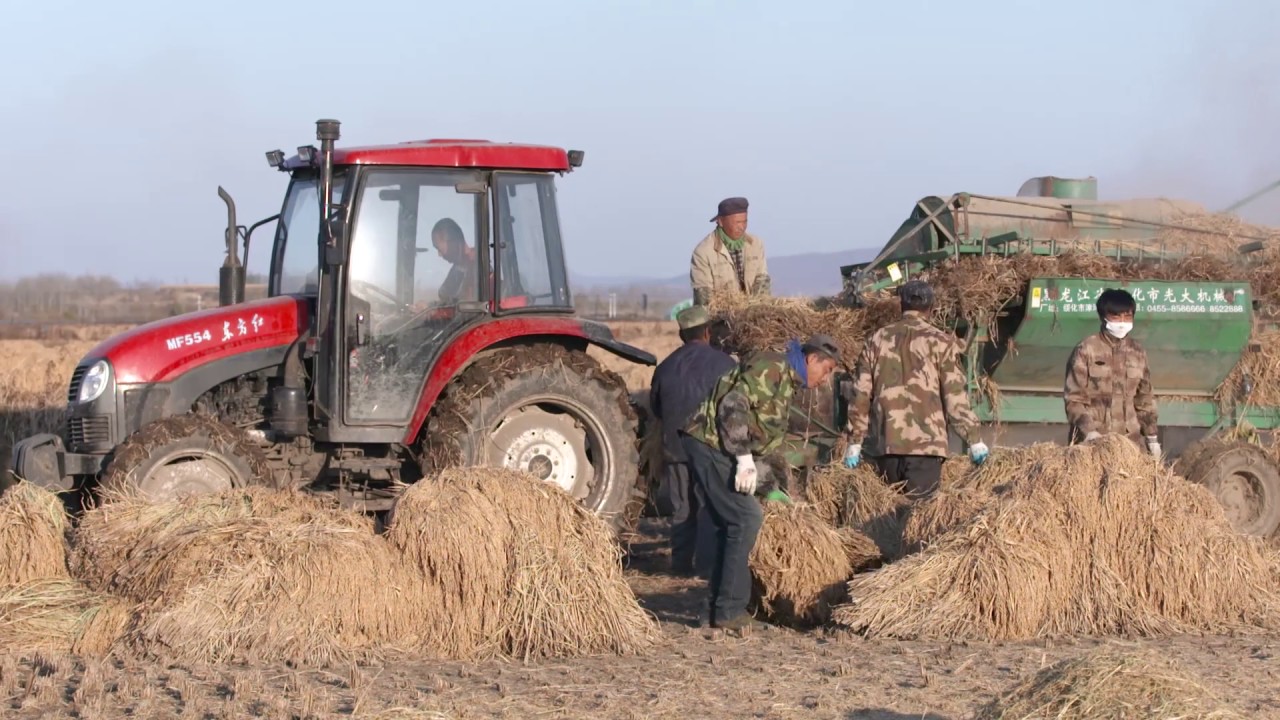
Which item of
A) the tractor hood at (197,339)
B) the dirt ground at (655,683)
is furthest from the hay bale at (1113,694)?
the tractor hood at (197,339)

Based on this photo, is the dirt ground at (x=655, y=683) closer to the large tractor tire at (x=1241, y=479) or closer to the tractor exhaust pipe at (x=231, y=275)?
the large tractor tire at (x=1241, y=479)

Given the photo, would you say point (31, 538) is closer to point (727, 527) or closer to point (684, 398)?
point (727, 527)

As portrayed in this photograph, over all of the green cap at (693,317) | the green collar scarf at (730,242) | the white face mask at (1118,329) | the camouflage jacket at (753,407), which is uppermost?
the green collar scarf at (730,242)

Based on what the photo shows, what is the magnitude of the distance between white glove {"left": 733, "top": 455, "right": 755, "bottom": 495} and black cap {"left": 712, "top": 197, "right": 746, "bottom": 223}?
145 inches

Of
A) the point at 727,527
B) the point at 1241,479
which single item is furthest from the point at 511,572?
the point at 1241,479

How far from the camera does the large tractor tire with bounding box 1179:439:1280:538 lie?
1043 cm

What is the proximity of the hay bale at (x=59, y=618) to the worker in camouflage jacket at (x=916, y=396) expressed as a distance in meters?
4.00

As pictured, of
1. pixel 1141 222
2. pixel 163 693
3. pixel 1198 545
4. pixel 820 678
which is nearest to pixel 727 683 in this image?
pixel 820 678

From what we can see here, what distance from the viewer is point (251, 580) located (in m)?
7.15

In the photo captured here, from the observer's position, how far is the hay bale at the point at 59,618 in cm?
721

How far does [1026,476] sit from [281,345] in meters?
4.44

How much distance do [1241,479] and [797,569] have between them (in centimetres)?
418

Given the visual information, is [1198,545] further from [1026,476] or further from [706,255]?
[706,255]

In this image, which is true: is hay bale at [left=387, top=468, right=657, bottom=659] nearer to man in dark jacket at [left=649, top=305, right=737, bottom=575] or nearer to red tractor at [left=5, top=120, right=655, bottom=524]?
red tractor at [left=5, top=120, right=655, bottom=524]
